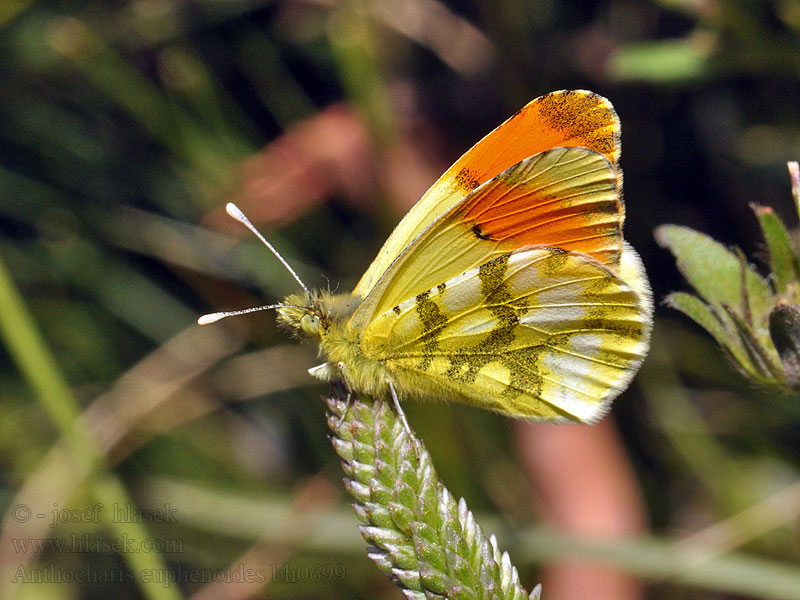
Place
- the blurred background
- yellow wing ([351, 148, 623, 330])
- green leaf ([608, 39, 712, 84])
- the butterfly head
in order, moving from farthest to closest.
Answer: the blurred background, green leaf ([608, 39, 712, 84]), the butterfly head, yellow wing ([351, 148, 623, 330])

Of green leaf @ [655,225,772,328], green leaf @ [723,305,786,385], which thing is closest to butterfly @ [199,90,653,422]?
green leaf @ [655,225,772,328]

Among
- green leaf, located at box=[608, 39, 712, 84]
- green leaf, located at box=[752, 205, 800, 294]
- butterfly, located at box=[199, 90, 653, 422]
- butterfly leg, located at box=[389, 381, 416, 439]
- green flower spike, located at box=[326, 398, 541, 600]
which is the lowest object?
green flower spike, located at box=[326, 398, 541, 600]

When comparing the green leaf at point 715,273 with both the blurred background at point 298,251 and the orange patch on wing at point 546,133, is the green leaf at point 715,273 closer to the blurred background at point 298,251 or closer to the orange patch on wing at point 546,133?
the orange patch on wing at point 546,133

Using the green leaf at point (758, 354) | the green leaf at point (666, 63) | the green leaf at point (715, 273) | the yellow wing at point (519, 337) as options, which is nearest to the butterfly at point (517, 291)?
the yellow wing at point (519, 337)

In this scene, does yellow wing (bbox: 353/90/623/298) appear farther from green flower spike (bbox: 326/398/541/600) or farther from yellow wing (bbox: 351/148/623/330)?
green flower spike (bbox: 326/398/541/600)

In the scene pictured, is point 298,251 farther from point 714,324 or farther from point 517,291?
point 714,324
